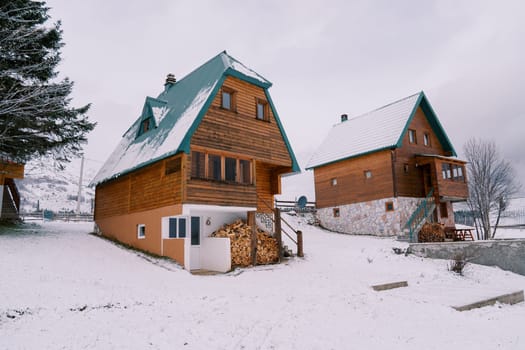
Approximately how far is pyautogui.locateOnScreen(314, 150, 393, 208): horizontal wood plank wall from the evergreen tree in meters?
17.6

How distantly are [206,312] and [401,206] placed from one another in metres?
18.8

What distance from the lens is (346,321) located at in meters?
7.86

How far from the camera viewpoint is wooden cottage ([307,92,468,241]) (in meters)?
24.0

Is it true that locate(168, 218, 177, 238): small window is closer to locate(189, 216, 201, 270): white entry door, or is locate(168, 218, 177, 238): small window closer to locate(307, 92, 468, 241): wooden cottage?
locate(189, 216, 201, 270): white entry door

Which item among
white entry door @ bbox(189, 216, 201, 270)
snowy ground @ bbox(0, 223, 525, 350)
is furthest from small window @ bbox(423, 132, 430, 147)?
white entry door @ bbox(189, 216, 201, 270)

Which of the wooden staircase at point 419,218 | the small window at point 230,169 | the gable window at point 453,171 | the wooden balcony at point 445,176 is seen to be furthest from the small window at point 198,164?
the gable window at point 453,171

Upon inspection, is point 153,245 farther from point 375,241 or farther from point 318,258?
point 375,241

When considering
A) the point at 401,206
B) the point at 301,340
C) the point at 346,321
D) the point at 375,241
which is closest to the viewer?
the point at 301,340

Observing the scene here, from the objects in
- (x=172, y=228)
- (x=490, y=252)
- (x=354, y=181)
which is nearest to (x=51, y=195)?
(x=354, y=181)

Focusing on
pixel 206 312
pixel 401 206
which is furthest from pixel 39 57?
pixel 401 206

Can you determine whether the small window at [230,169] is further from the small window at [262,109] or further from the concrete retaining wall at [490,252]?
the concrete retaining wall at [490,252]

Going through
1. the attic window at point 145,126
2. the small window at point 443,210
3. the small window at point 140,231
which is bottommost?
the small window at point 140,231

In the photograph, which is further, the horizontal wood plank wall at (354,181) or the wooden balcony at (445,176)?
the horizontal wood plank wall at (354,181)

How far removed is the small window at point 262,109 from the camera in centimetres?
1719
